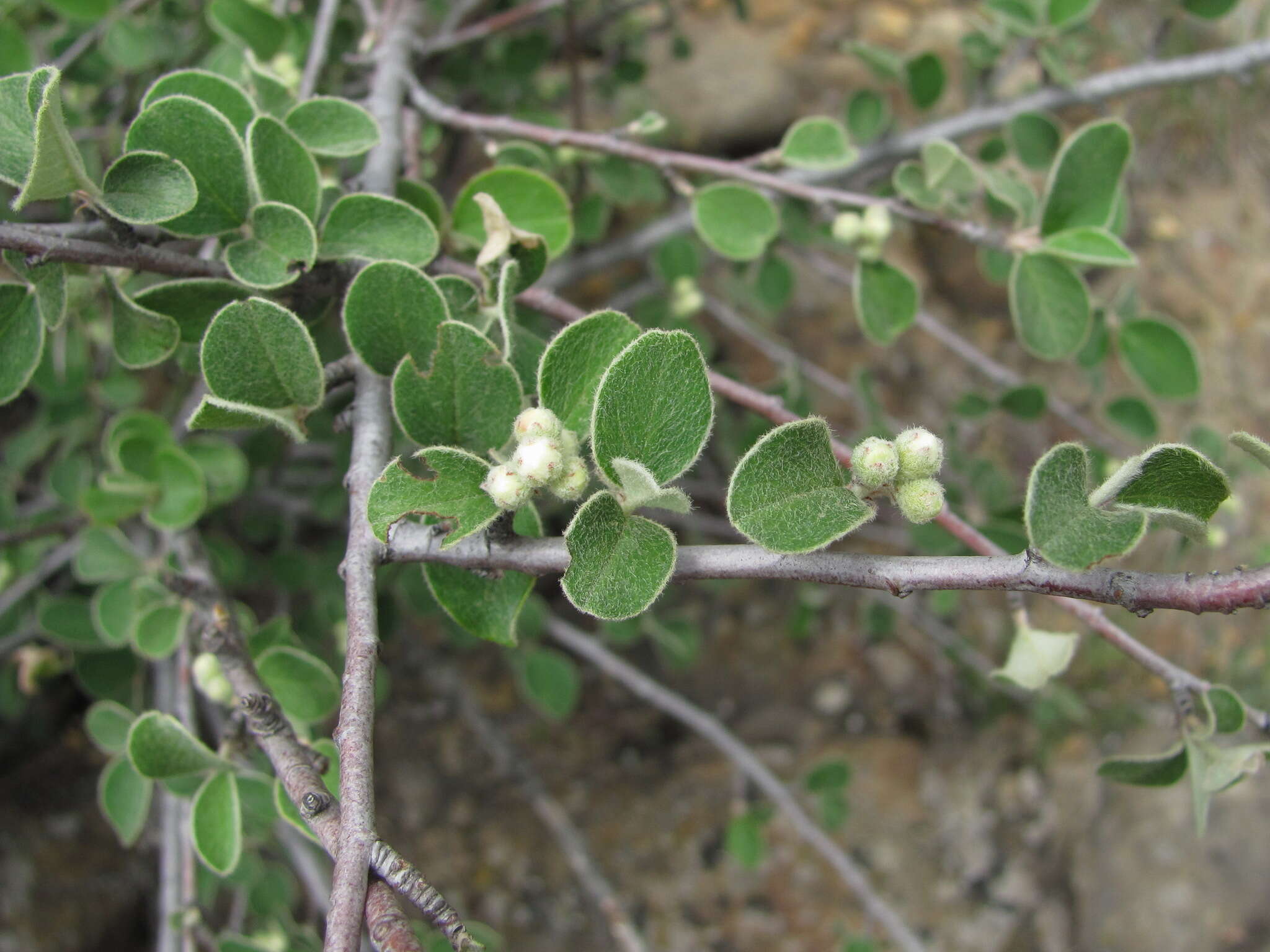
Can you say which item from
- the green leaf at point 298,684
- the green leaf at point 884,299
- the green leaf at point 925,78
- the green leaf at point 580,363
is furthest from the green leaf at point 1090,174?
the green leaf at point 298,684

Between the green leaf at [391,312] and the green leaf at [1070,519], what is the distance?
548 mm

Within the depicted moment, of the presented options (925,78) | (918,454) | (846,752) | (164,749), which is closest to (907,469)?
(918,454)

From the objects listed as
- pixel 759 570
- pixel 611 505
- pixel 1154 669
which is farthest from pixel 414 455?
pixel 1154 669

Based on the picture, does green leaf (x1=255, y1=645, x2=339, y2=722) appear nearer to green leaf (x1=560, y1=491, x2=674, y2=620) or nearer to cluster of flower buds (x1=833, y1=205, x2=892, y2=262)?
green leaf (x1=560, y1=491, x2=674, y2=620)

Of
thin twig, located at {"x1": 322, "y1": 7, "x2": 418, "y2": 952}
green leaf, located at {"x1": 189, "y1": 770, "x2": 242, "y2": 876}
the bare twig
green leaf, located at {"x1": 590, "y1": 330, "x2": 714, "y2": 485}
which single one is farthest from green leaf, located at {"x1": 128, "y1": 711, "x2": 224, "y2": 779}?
the bare twig

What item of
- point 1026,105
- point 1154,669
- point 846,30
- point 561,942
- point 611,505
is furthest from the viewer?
point 846,30

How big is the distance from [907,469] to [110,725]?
1.26m

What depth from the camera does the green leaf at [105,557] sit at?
4.70 feet

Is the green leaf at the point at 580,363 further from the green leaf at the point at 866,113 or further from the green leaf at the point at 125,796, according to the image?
the green leaf at the point at 866,113

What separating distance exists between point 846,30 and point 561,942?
10.6 ft

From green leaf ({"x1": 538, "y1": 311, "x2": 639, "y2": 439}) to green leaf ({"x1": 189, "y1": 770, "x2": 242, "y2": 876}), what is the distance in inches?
22.9

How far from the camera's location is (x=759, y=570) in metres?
0.75

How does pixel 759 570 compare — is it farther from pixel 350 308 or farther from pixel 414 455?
pixel 350 308

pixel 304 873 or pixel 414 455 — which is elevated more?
pixel 414 455
